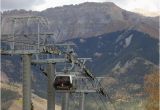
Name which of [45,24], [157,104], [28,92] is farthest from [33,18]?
[157,104]

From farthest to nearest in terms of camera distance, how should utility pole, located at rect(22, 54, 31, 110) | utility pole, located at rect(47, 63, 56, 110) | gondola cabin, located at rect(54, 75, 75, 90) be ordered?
utility pole, located at rect(47, 63, 56, 110) → gondola cabin, located at rect(54, 75, 75, 90) → utility pole, located at rect(22, 54, 31, 110)

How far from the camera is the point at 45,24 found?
149 ft

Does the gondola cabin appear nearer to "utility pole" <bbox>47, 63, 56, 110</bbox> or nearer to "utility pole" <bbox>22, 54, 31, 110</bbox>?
"utility pole" <bbox>47, 63, 56, 110</bbox>

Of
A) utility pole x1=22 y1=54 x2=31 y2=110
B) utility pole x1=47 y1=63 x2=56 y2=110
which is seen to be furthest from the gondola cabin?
utility pole x1=22 y1=54 x2=31 y2=110

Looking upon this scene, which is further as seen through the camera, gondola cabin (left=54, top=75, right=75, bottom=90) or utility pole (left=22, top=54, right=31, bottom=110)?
gondola cabin (left=54, top=75, right=75, bottom=90)

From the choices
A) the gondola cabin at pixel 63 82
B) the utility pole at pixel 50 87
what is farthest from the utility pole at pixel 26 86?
the utility pole at pixel 50 87

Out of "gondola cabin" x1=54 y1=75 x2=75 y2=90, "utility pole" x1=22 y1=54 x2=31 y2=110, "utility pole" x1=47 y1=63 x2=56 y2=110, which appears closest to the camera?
"utility pole" x1=22 y1=54 x2=31 y2=110

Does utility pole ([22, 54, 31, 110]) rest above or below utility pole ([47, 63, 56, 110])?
above

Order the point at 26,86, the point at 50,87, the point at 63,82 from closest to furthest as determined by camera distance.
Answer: the point at 26,86
the point at 63,82
the point at 50,87

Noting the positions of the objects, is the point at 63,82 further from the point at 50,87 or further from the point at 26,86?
the point at 26,86

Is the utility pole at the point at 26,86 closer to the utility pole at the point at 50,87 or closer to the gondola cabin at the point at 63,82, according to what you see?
the gondola cabin at the point at 63,82

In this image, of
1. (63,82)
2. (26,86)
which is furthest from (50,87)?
(26,86)

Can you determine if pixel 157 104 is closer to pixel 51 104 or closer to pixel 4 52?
pixel 51 104

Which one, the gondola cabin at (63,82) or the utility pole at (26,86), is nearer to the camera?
the utility pole at (26,86)
